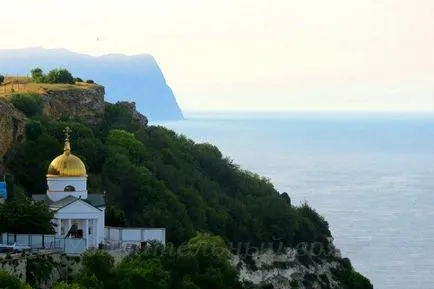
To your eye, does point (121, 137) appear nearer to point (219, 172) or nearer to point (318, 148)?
point (219, 172)

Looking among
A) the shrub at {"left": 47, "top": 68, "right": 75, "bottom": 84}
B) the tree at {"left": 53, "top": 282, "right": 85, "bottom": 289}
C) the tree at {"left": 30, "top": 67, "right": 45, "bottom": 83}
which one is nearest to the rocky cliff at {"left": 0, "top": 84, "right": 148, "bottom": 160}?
the shrub at {"left": 47, "top": 68, "right": 75, "bottom": 84}

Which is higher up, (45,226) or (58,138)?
(58,138)

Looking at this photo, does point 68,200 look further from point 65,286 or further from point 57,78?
point 57,78

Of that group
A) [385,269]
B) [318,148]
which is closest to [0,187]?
[385,269]

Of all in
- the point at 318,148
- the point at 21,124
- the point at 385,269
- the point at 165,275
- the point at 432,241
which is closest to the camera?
the point at 165,275

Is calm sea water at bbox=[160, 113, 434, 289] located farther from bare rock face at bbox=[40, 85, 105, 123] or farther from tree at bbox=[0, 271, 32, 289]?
tree at bbox=[0, 271, 32, 289]

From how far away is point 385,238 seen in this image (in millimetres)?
81625

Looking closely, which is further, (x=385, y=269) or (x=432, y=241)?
(x=432, y=241)

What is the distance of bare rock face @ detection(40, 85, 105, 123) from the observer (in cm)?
6144

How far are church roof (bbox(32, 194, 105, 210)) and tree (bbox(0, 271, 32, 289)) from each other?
9.52 meters

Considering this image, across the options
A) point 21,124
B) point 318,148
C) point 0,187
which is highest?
point 318,148

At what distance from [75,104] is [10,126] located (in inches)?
393

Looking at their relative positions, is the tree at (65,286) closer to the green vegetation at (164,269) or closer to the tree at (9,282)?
the green vegetation at (164,269)

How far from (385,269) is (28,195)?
2795 cm
